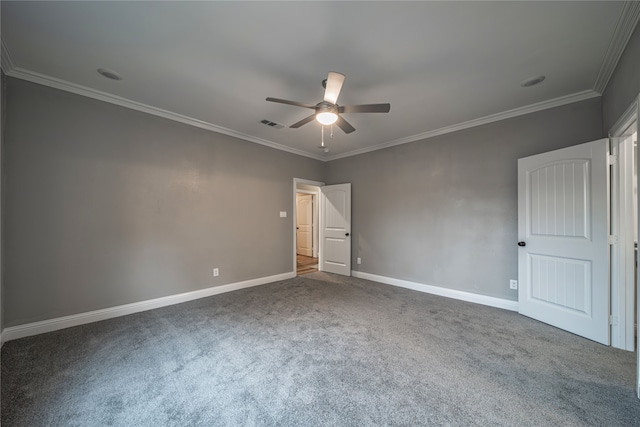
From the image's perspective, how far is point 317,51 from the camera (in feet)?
7.11

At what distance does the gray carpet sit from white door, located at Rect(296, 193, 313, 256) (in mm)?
5208

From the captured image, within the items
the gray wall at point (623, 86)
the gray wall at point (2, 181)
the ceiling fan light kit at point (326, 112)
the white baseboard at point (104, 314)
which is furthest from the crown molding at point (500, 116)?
the gray wall at point (2, 181)

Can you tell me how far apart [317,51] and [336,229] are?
152 inches

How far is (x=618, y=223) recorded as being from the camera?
8.01 ft

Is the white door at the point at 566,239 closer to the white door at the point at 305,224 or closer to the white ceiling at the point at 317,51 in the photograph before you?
the white ceiling at the point at 317,51

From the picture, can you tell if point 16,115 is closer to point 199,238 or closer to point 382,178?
point 199,238

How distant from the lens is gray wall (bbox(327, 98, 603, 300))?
10.7 ft

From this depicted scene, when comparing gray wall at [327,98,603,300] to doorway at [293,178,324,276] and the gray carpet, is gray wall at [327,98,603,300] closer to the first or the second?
the gray carpet

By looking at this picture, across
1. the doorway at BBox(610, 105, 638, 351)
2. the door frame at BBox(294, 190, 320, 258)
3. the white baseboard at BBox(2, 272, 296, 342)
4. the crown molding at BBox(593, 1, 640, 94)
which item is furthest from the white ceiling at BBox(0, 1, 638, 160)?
the door frame at BBox(294, 190, 320, 258)

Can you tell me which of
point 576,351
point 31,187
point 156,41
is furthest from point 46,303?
point 576,351

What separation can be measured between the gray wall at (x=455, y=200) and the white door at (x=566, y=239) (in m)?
0.27

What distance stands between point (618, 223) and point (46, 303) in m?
6.03

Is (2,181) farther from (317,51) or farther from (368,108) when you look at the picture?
(368,108)

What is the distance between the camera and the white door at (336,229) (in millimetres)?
5348
